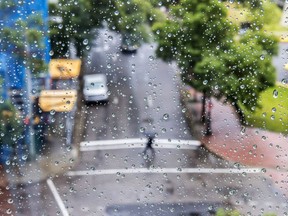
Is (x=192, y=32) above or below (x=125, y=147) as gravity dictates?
above

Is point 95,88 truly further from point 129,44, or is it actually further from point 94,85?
point 129,44

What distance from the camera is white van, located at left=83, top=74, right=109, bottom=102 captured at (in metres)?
1.92

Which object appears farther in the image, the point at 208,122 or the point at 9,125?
the point at 208,122

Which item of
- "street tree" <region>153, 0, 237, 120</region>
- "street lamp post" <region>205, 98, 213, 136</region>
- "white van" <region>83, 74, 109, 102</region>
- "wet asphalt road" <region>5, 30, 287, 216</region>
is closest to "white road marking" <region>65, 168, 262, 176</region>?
"wet asphalt road" <region>5, 30, 287, 216</region>

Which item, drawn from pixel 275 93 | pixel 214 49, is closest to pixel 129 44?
pixel 214 49

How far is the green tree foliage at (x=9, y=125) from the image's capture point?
6.14 feet

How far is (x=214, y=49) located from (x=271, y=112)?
0.30m

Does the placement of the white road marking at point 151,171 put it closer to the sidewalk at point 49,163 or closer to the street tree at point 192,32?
the sidewalk at point 49,163

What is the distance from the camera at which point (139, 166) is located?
6.47ft

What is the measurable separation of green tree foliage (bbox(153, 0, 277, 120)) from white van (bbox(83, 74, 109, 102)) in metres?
0.22

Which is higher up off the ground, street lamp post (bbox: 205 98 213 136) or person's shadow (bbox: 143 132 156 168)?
street lamp post (bbox: 205 98 213 136)

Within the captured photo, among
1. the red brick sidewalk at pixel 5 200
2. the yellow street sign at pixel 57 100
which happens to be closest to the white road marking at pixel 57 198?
the red brick sidewalk at pixel 5 200

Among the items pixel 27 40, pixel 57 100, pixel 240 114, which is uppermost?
pixel 27 40

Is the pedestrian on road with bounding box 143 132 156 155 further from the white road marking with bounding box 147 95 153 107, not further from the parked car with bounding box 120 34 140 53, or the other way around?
the parked car with bounding box 120 34 140 53
